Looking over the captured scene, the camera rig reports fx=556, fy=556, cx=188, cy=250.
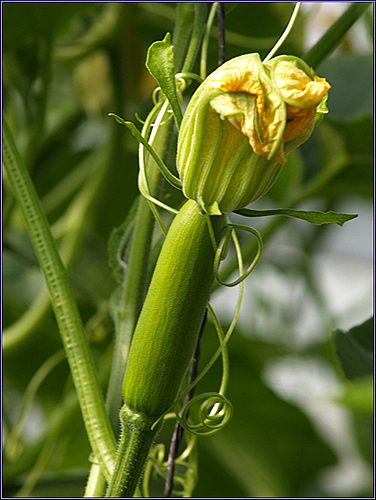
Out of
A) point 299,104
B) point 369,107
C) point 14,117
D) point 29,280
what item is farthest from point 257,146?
point 29,280

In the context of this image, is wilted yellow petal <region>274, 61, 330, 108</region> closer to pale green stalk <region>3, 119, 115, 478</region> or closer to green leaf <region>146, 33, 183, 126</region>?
green leaf <region>146, 33, 183, 126</region>

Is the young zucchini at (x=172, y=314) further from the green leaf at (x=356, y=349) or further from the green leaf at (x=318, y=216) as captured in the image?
the green leaf at (x=356, y=349)

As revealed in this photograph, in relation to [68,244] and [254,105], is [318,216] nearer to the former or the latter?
[254,105]

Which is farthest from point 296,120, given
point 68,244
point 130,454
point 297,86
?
point 68,244

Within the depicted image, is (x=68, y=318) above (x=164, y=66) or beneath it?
beneath

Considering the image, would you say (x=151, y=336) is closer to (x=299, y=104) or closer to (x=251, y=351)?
(x=299, y=104)

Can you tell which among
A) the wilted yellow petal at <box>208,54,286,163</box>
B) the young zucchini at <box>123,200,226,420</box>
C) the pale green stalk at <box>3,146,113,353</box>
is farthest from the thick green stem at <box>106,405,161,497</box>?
the pale green stalk at <box>3,146,113,353</box>
